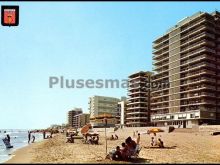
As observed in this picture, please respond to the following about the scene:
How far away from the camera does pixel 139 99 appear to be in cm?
12912

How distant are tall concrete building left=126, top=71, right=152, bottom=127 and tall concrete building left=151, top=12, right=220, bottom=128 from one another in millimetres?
13781

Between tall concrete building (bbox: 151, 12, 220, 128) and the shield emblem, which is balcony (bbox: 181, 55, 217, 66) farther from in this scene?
the shield emblem

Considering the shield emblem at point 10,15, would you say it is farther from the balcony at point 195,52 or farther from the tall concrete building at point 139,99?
the tall concrete building at point 139,99

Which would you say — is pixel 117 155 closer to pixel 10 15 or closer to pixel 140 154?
pixel 140 154

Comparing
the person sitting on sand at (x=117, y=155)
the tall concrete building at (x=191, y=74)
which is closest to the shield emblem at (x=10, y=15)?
the person sitting on sand at (x=117, y=155)

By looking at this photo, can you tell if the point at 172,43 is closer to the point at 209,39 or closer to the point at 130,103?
the point at 209,39

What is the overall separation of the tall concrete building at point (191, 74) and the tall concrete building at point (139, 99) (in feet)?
45.2

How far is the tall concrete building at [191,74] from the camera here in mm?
92125

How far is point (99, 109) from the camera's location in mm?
199500

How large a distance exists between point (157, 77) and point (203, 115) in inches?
1246

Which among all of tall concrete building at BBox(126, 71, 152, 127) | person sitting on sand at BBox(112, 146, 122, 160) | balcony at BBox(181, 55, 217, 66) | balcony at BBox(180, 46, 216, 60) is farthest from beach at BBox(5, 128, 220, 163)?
tall concrete building at BBox(126, 71, 152, 127)

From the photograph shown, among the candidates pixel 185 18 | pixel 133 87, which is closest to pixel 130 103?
pixel 133 87

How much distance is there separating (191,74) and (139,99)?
34.7 metres

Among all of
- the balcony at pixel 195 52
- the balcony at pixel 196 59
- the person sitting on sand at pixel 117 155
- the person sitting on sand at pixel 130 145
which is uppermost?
the balcony at pixel 195 52
